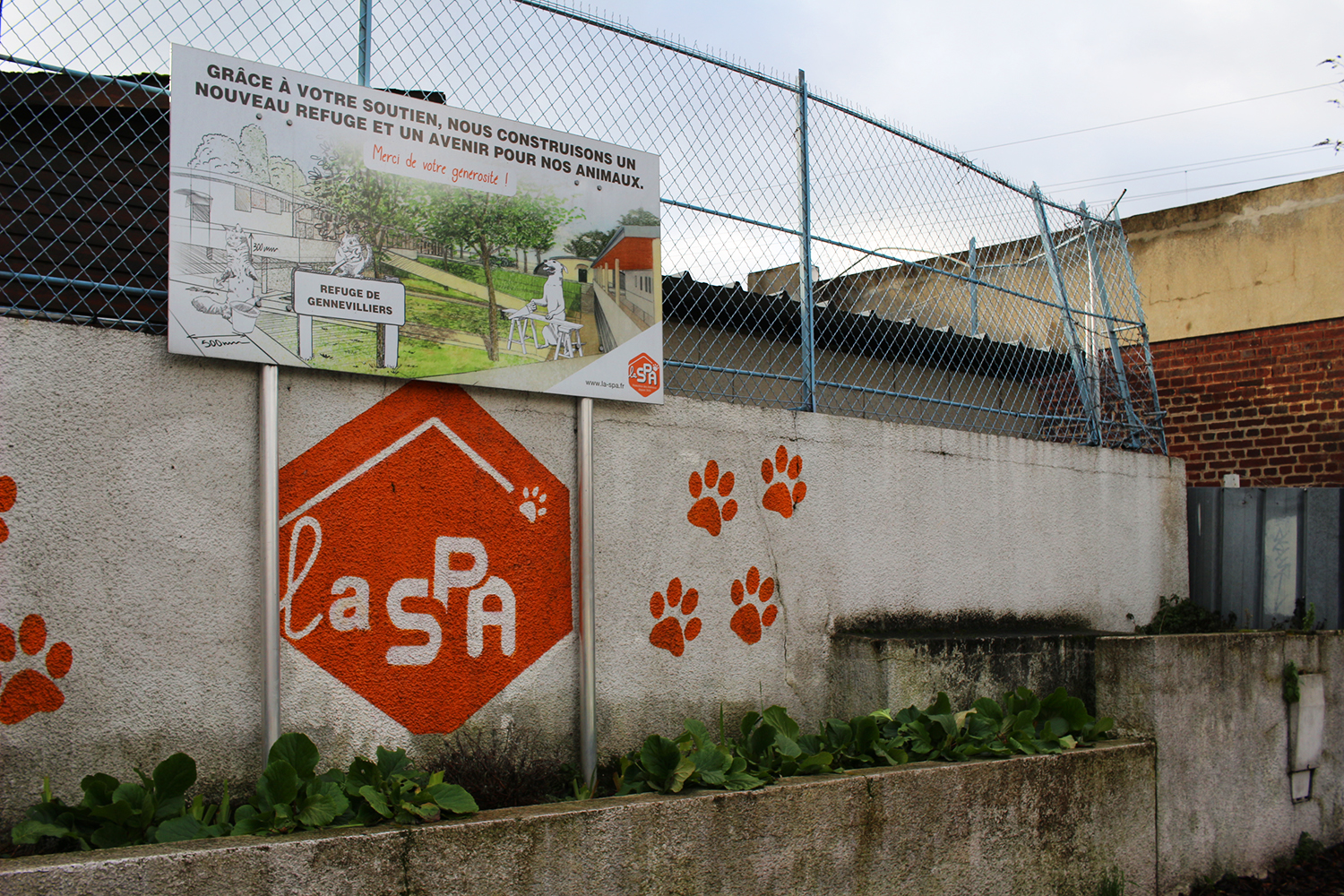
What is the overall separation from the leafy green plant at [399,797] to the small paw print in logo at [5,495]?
1.19 metres

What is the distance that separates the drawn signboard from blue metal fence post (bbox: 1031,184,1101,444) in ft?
10.5

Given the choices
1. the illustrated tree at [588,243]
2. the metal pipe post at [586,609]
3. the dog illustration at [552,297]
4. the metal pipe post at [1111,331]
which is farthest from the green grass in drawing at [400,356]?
the metal pipe post at [1111,331]

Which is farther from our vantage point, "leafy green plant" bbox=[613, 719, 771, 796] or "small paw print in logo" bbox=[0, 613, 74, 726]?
"leafy green plant" bbox=[613, 719, 771, 796]

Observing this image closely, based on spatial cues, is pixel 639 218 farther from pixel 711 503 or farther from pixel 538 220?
pixel 711 503

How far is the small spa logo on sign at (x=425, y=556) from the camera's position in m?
3.38

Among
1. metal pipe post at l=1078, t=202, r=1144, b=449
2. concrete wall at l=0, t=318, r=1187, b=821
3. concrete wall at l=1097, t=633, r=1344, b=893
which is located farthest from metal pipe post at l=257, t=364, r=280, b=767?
metal pipe post at l=1078, t=202, r=1144, b=449

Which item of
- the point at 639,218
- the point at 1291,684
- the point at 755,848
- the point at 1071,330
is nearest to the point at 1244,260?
the point at 1071,330

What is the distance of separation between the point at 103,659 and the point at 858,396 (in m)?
3.43

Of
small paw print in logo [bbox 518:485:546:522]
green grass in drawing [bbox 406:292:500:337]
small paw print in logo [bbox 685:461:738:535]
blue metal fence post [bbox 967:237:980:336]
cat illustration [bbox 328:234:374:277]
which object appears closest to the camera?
cat illustration [bbox 328:234:374:277]

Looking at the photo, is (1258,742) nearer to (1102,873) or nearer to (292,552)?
(1102,873)

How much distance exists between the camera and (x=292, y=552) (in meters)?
3.33

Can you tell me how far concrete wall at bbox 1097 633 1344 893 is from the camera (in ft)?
15.7

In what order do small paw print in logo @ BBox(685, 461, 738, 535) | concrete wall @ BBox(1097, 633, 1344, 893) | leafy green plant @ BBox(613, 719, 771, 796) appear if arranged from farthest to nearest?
concrete wall @ BBox(1097, 633, 1344, 893)
small paw print in logo @ BBox(685, 461, 738, 535)
leafy green plant @ BBox(613, 719, 771, 796)

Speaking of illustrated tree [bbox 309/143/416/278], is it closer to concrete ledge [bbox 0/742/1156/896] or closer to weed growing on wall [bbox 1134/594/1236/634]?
concrete ledge [bbox 0/742/1156/896]
